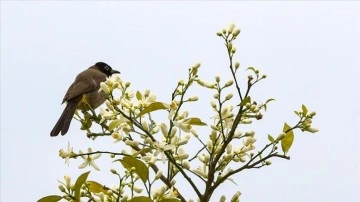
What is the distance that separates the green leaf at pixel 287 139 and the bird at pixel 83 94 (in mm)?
2185

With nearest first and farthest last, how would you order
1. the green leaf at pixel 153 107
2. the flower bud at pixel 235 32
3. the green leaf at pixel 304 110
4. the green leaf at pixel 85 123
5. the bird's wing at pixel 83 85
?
the green leaf at pixel 153 107 → the green leaf at pixel 304 110 → the flower bud at pixel 235 32 → the green leaf at pixel 85 123 → the bird's wing at pixel 83 85

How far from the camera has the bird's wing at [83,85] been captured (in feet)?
22.1

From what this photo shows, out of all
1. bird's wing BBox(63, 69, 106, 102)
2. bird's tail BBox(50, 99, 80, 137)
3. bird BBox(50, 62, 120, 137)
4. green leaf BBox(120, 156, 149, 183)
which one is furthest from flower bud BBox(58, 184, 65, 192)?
bird's wing BBox(63, 69, 106, 102)

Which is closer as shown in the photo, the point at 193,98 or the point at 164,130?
the point at 164,130

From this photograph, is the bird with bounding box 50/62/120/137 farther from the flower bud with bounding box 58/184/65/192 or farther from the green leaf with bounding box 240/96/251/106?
the green leaf with bounding box 240/96/251/106

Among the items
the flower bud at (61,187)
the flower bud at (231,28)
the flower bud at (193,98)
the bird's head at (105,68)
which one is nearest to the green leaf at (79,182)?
the flower bud at (61,187)

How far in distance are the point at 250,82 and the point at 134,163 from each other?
2.48 feet

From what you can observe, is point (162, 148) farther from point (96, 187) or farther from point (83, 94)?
point (83, 94)

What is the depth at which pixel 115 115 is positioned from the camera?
10.4 feet

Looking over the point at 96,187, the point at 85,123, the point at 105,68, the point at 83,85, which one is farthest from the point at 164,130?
the point at 105,68

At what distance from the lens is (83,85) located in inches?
282

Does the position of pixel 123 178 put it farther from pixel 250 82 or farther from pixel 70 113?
pixel 70 113

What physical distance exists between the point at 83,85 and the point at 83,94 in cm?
47

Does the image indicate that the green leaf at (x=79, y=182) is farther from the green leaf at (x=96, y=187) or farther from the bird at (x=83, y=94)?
the bird at (x=83, y=94)
